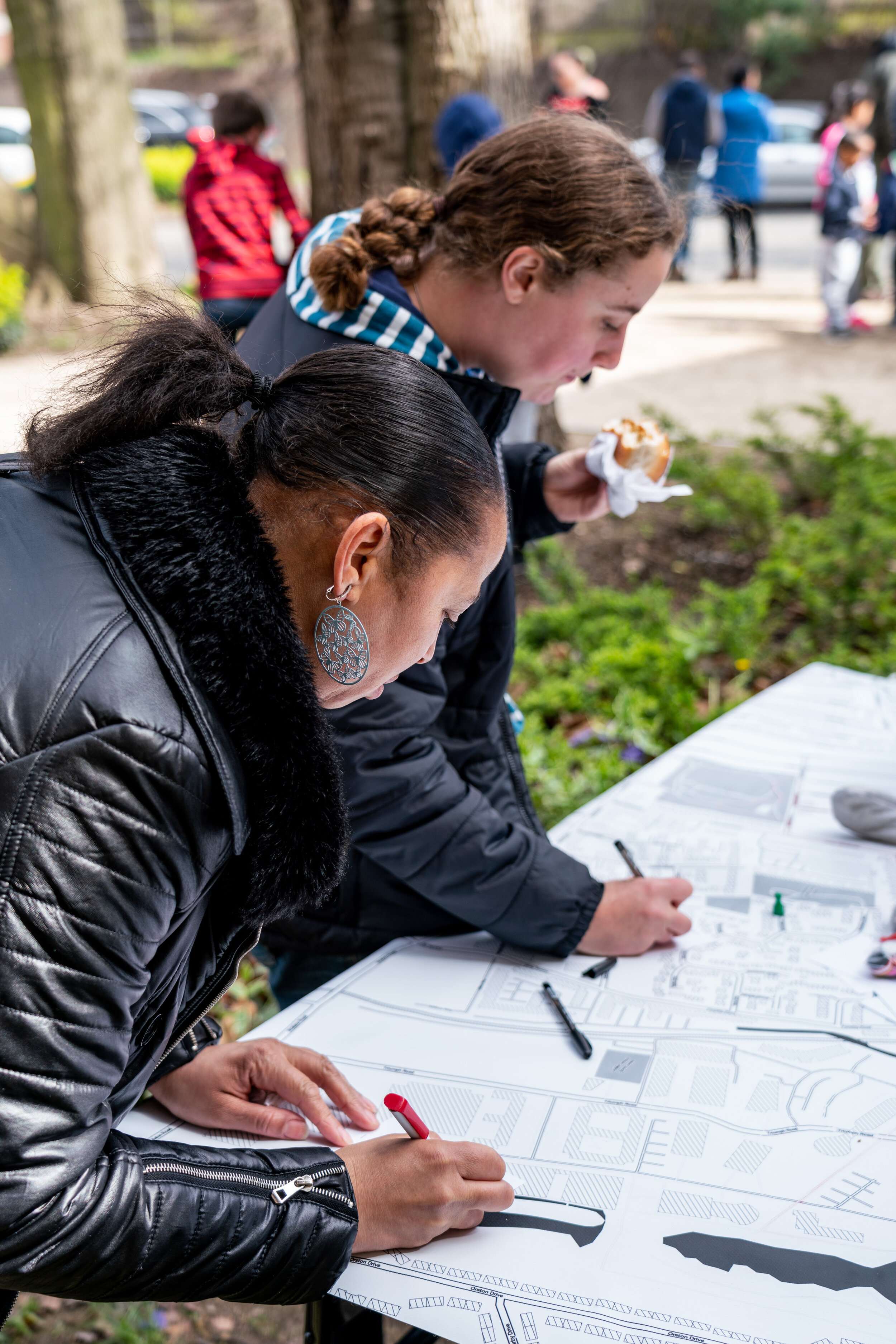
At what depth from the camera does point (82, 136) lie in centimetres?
891

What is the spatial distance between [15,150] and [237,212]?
1212cm

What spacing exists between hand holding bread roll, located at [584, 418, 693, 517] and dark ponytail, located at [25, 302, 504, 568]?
858 millimetres

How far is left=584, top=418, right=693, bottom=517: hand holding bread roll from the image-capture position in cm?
197

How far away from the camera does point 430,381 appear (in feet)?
3.78

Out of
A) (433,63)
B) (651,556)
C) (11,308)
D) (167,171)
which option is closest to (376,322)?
(433,63)

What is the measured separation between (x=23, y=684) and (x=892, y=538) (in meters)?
3.43

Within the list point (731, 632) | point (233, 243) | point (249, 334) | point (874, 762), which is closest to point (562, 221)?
point (249, 334)

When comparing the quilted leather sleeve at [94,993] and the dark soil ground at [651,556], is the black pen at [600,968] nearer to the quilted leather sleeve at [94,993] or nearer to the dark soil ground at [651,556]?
the quilted leather sleeve at [94,993]

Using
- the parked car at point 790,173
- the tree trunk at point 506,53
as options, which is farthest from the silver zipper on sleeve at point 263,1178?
the parked car at point 790,173

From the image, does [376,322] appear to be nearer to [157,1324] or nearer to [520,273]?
[520,273]

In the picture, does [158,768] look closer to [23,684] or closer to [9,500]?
[23,684]

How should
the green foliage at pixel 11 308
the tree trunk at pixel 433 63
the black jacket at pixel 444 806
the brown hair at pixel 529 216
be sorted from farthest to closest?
the green foliage at pixel 11 308, the tree trunk at pixel 433 63, the brown hair at pixel 529 216, the black jacket at pixel 444 806

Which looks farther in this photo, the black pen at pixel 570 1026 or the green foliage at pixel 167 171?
the green foliage at pixel 167 171

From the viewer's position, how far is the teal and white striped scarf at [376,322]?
5.32 ft
